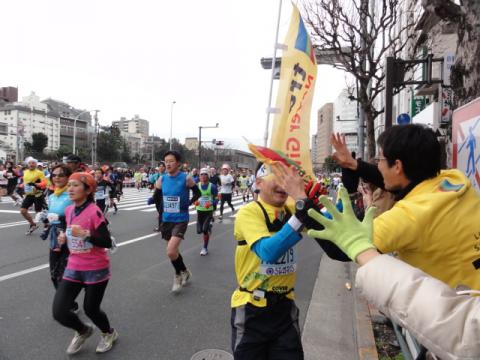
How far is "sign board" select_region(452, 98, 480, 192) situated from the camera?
8.58 ft

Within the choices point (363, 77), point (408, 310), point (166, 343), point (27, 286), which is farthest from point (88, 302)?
point (363, 77)

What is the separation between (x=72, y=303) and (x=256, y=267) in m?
2.00

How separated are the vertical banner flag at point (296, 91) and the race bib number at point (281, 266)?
1.24 metres

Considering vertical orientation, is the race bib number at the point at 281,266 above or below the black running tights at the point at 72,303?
above

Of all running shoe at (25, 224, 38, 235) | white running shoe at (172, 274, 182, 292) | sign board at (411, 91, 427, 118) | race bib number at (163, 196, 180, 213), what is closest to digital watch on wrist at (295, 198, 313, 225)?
white running shoe at (172, 274, 182, 292)

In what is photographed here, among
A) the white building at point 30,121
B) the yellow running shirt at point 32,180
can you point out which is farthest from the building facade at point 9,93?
the yellow running shirt at point 32,180

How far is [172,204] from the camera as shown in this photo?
5750 mm

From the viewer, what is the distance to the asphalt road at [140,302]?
3.53m

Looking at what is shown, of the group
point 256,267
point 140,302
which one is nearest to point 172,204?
point 140,302

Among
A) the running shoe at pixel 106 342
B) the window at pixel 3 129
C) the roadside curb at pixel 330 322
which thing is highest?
the window at pixel 3 129

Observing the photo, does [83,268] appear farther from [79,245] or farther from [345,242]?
[345,242]

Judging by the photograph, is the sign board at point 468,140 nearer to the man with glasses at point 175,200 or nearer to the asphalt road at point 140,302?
the asphalt road at point 140,302

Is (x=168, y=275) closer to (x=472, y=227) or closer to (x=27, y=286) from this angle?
(x=27, y=286)

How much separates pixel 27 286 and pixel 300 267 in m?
4.51
